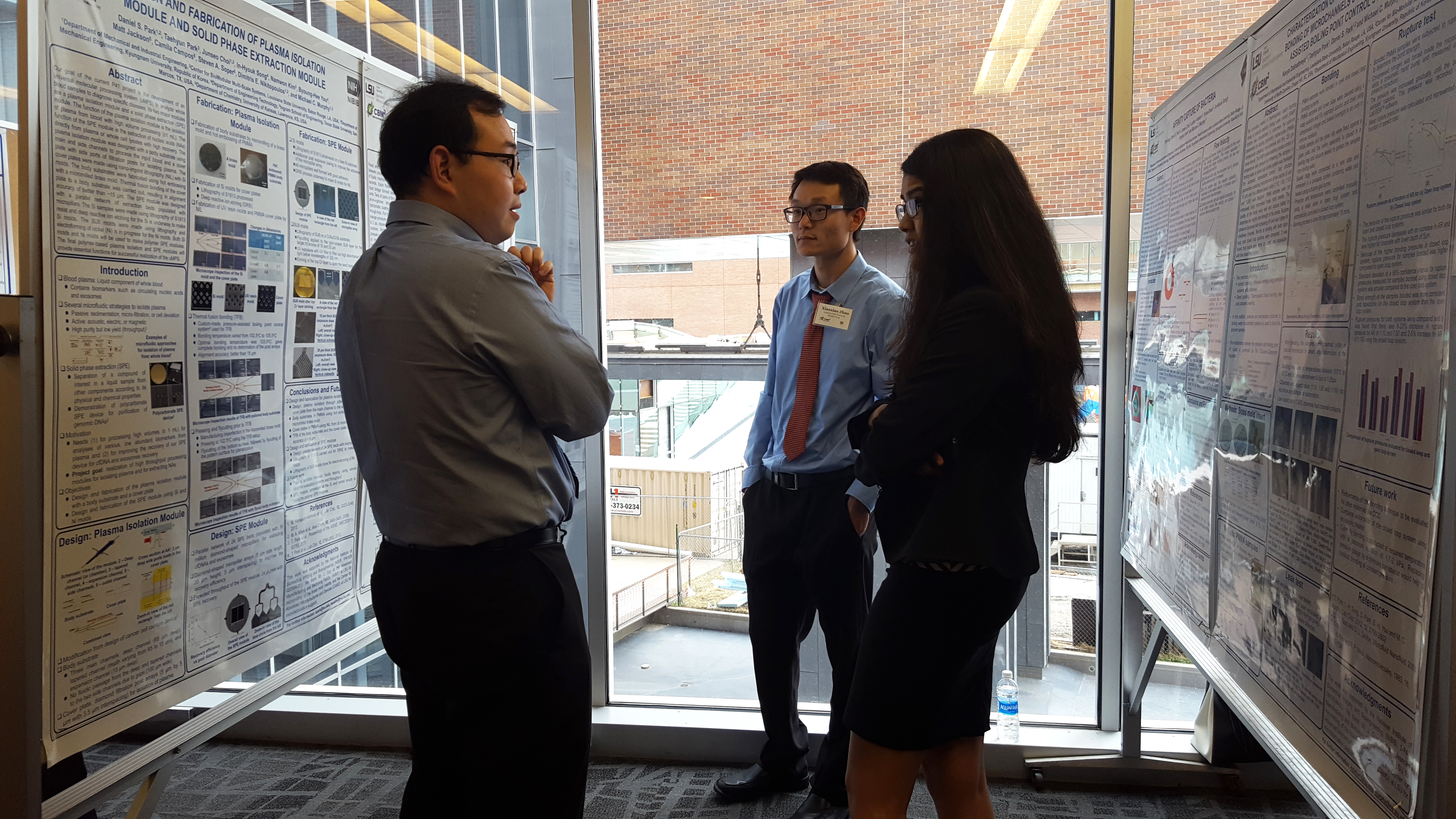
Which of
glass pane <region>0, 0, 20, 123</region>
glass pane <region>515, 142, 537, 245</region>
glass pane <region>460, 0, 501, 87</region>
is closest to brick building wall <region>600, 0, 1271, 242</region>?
glass pane <region>515, 142, 537, 245</region>

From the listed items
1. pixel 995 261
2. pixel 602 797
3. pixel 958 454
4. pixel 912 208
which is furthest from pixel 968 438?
pixel 602 797

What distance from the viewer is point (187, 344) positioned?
1539mm

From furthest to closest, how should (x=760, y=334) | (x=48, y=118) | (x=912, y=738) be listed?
(x=760, y=334)
(x=912, y=738)
(x=48, y=118)

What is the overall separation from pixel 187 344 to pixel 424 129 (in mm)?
569

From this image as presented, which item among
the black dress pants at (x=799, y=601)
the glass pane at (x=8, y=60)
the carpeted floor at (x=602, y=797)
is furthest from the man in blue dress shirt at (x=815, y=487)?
the glass pane at (x=8, y=60)

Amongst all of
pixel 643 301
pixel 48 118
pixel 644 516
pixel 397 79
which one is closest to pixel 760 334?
pixel 643 301

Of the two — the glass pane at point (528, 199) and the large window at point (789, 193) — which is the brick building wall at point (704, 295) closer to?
the large window at point (789, 193)

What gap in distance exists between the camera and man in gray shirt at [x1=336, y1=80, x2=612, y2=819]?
1.41 metres

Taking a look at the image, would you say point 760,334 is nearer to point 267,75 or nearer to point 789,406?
point 789,406

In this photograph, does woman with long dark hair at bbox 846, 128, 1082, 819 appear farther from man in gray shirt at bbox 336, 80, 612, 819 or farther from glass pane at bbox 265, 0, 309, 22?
glass pane at bbox 265, 0, 309, 22

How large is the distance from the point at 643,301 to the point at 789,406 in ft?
2.71

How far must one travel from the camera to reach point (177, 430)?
1529mm

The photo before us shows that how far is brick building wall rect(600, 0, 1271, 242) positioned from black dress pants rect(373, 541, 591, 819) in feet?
5.60

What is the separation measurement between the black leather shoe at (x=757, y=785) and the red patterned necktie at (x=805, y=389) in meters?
0.93
